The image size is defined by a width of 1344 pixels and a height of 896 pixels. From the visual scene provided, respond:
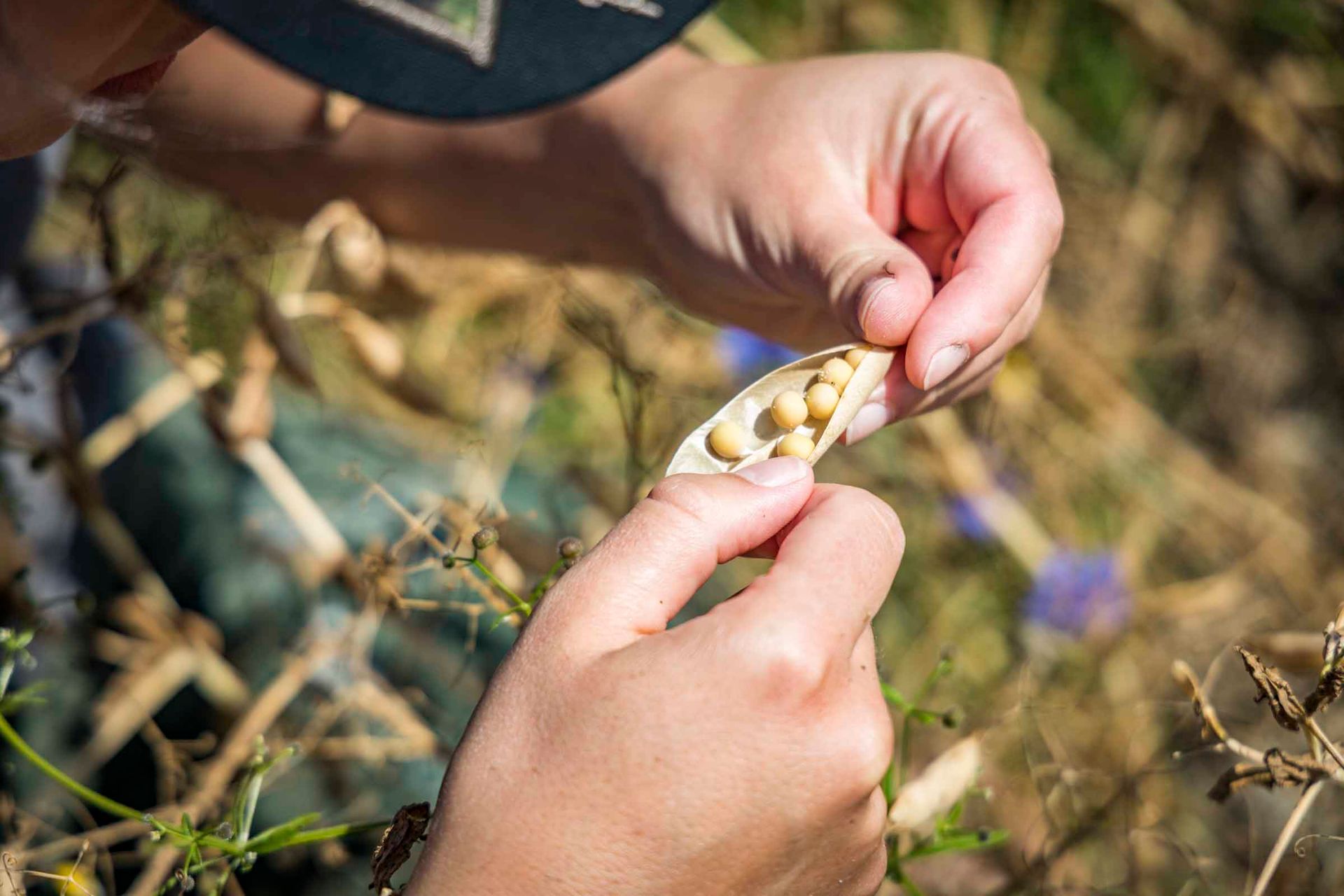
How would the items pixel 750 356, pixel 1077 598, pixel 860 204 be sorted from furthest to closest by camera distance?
pixel 750 356 < pixel 1077 598 < pixel 860 204

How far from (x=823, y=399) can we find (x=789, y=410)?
0.10 feet

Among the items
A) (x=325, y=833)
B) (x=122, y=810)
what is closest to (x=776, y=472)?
(x=325, y=833)

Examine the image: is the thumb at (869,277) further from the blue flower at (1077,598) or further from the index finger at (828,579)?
the blue flower at (1077,598)

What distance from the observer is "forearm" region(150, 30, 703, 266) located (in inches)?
47.3

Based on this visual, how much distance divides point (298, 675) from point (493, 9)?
0.74 metres

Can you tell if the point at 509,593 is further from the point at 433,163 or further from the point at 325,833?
the point at 433,163

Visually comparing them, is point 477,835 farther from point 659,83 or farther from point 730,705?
point 659,83

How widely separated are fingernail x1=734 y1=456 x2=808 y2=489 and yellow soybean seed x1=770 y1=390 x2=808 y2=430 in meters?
0.10

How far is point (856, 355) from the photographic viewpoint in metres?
0.85

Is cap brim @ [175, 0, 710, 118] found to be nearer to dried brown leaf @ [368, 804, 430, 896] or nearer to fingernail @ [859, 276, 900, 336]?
fingernail @ [859, 276, 900, 336]

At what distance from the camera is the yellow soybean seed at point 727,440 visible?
824 millimetres

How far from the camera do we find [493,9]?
671 mm

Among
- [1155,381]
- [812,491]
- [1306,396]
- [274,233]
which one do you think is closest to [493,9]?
[812,491]

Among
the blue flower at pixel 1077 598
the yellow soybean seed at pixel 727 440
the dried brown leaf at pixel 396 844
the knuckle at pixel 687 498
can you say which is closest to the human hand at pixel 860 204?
the yellow soybean seed at pixel 727 440
